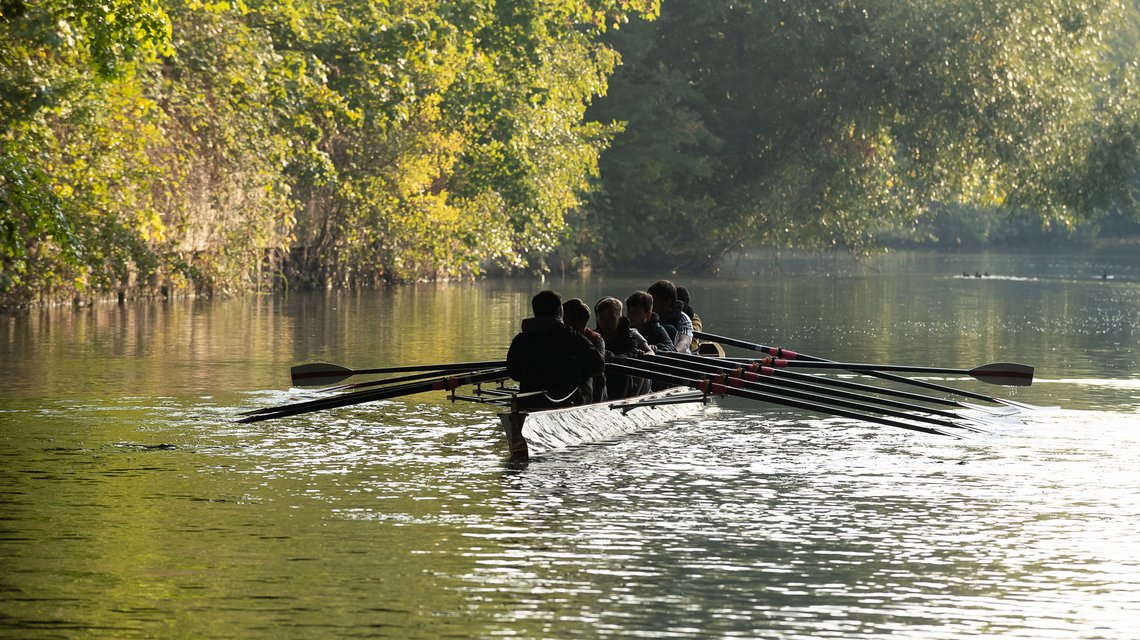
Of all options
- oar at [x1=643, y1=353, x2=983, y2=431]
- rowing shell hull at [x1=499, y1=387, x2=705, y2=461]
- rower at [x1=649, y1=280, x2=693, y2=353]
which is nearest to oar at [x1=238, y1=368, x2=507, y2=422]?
rowing shell hull at [x1=499, y1=387, x2=705, y2=461]

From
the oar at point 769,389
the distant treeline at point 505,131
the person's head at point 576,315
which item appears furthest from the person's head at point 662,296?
the distant treeline at point 505,131

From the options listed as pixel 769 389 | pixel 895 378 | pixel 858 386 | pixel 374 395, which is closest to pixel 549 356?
pixel 374 395

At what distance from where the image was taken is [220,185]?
35.3 metres

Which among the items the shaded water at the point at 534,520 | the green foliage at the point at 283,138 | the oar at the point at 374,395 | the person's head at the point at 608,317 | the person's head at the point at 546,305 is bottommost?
the shaded water at the point at 534,520

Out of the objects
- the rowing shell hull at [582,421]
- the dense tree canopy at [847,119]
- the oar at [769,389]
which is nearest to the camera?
the rowing shell hull at [582,421]

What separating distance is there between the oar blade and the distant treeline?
3.60 meters

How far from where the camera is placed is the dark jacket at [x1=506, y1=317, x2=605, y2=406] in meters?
14.3

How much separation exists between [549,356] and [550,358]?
19 millimetres

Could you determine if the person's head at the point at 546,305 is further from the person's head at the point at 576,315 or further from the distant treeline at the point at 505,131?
the distant treeline at the point at 505,131

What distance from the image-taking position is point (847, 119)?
179ft

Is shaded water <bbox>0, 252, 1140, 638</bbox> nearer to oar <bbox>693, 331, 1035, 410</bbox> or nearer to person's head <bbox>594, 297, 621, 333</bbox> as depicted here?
oar <bbox>693, 331, 1035, 410</bbox>

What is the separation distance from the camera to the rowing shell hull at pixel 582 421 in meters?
13.5

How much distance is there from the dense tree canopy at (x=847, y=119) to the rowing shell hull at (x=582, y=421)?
117ft

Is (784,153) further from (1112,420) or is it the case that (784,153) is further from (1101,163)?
(1112,420)
